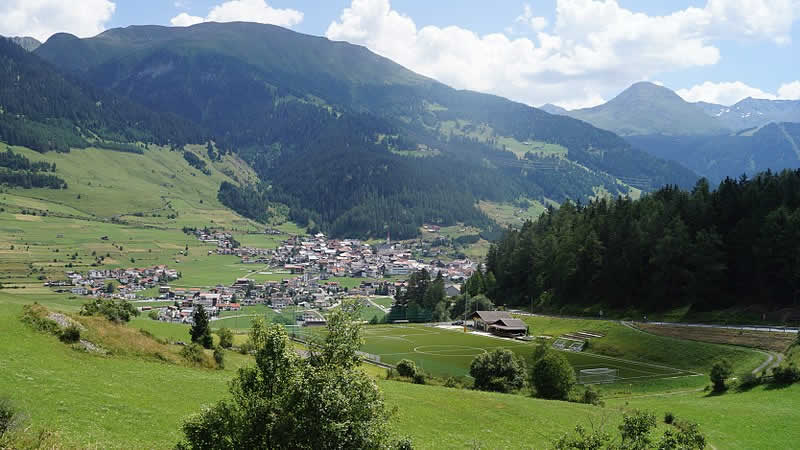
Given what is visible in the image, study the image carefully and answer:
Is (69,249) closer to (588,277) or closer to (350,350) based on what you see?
(588,277)

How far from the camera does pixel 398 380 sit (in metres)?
53.8

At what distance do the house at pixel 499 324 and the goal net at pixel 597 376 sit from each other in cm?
3113

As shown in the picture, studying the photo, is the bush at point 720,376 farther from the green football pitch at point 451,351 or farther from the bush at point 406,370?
the bush at point 406,370

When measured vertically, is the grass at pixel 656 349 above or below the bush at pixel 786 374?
below

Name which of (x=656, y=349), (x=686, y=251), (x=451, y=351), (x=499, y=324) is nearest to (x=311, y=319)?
(x=499, y=324)

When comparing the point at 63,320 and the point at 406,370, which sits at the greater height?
the point at 63,320

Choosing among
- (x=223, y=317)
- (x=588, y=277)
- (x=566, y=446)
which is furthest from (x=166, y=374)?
(x=223, y=317)

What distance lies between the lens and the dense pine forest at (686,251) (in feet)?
255

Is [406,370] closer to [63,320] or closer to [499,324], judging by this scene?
[63,320]

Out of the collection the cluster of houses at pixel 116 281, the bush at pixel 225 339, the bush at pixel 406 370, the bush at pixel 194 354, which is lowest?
the cluster of houses at pixel 116 281

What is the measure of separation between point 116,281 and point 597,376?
520 ft

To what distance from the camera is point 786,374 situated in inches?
1781

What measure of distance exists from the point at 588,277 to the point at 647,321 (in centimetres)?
2249

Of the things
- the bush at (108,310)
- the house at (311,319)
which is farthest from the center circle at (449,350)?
the house at (311,319)
